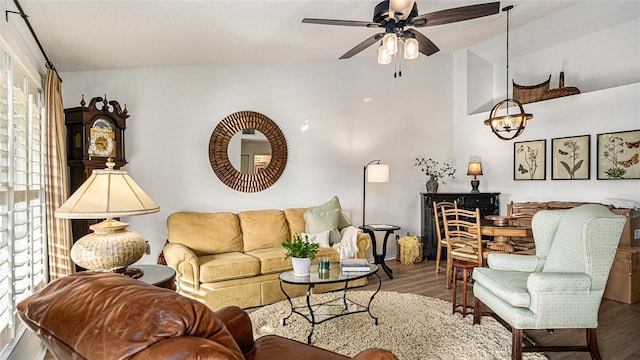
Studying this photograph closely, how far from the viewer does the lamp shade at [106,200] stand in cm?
213

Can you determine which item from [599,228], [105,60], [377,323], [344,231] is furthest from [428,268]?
[105,60]

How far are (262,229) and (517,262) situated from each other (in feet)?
8.96

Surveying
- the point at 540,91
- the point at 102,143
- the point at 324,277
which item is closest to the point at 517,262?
the point at 324,277

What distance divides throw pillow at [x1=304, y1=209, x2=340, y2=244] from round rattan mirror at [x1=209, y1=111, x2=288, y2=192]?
809mm

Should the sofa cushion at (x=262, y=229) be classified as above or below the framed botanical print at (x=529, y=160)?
below

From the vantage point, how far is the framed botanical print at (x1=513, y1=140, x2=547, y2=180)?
5551 mm

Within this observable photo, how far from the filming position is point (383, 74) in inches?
236

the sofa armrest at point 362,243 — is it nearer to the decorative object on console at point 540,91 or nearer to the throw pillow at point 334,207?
the throw pillow at point 334,207

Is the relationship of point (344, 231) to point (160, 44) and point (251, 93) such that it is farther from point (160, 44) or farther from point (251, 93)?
point (160, 44)

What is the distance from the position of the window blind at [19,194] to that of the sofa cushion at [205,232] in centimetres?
128

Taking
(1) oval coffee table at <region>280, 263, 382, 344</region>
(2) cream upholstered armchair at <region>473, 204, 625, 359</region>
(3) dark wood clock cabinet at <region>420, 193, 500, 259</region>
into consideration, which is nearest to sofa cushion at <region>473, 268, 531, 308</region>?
(2) cream upholstered armchair at <region>473, 204, 625, 359</region>

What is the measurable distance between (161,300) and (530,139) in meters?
5.97

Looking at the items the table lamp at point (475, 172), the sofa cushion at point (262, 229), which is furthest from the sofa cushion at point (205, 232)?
the table lamp at point (475, 172)

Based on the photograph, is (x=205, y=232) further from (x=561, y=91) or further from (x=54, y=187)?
(x=561, y=91)
